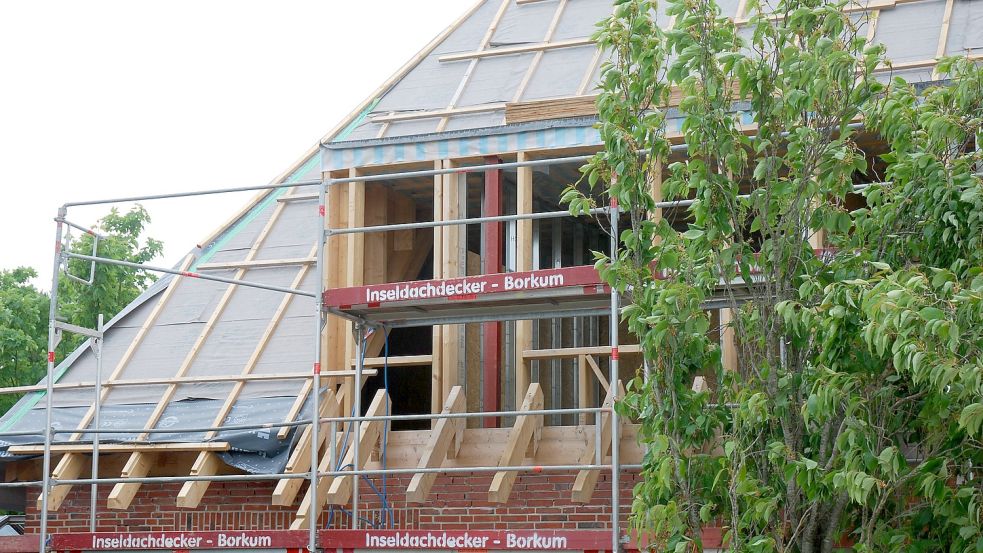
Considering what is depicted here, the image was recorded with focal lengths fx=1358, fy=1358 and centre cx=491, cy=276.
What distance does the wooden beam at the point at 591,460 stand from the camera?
11.1m

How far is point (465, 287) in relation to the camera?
36.2 ft

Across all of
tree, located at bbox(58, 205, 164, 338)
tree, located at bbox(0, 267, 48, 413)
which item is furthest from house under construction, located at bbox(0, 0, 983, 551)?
tree, located at bbox(0, 267, 48, 413)

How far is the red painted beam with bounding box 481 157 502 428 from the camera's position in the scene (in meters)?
13.0

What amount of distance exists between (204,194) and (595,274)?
433 cm

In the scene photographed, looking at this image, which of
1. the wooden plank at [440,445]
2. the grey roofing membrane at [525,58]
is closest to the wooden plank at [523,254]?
the wooden plank at [440,445]

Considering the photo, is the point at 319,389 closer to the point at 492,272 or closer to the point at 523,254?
the point at 492,272

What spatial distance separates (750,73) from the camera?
29.9 ft

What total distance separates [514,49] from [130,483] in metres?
6.54

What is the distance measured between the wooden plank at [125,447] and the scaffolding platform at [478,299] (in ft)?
6.99

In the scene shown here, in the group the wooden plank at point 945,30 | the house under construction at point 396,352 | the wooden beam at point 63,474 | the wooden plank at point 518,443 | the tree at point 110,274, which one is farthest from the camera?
the tree at point 110,274

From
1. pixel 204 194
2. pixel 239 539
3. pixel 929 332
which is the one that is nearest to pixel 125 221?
pixel 204 194

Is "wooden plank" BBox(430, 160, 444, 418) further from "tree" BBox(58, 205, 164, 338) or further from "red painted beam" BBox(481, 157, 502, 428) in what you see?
"tree" BBox(58, 205, 164, 338)

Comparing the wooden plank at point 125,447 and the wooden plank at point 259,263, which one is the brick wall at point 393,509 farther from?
the wooden plank at point 259,263

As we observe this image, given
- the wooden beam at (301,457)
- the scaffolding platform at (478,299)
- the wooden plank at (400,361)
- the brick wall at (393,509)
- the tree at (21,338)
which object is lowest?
the brick wall at (393,509)
